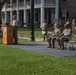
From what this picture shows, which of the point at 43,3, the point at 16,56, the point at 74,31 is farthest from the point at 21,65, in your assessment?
the point at 43,3

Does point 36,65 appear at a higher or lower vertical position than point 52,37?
lower

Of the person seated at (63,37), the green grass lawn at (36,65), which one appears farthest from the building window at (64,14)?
the green grass lawn at (36,65)

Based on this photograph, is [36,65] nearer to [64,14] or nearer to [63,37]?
[63,37]

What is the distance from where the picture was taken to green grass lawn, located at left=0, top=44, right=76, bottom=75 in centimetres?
1041

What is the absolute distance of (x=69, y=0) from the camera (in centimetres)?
5381

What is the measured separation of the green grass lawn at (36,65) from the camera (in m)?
10.4

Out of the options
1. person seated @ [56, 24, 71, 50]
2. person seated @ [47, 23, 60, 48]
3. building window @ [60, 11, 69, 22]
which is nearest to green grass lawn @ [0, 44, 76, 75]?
person seated @ [56, 24, 71, 50]

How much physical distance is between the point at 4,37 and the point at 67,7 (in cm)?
3437

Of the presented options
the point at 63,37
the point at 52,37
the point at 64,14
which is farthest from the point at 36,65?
the point at 64,14

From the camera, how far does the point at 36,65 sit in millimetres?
11586

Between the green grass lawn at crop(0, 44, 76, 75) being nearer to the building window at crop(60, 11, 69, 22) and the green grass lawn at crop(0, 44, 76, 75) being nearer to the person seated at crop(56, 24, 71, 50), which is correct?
the person seated at crop(56, 24, 71, 50)

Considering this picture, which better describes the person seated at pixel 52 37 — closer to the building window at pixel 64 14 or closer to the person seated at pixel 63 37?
the person seated at pixel 63 37

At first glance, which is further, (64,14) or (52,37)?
(64,14)

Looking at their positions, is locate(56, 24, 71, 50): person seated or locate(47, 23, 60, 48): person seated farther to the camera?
locate(47, 23, 60, 48): person seated
